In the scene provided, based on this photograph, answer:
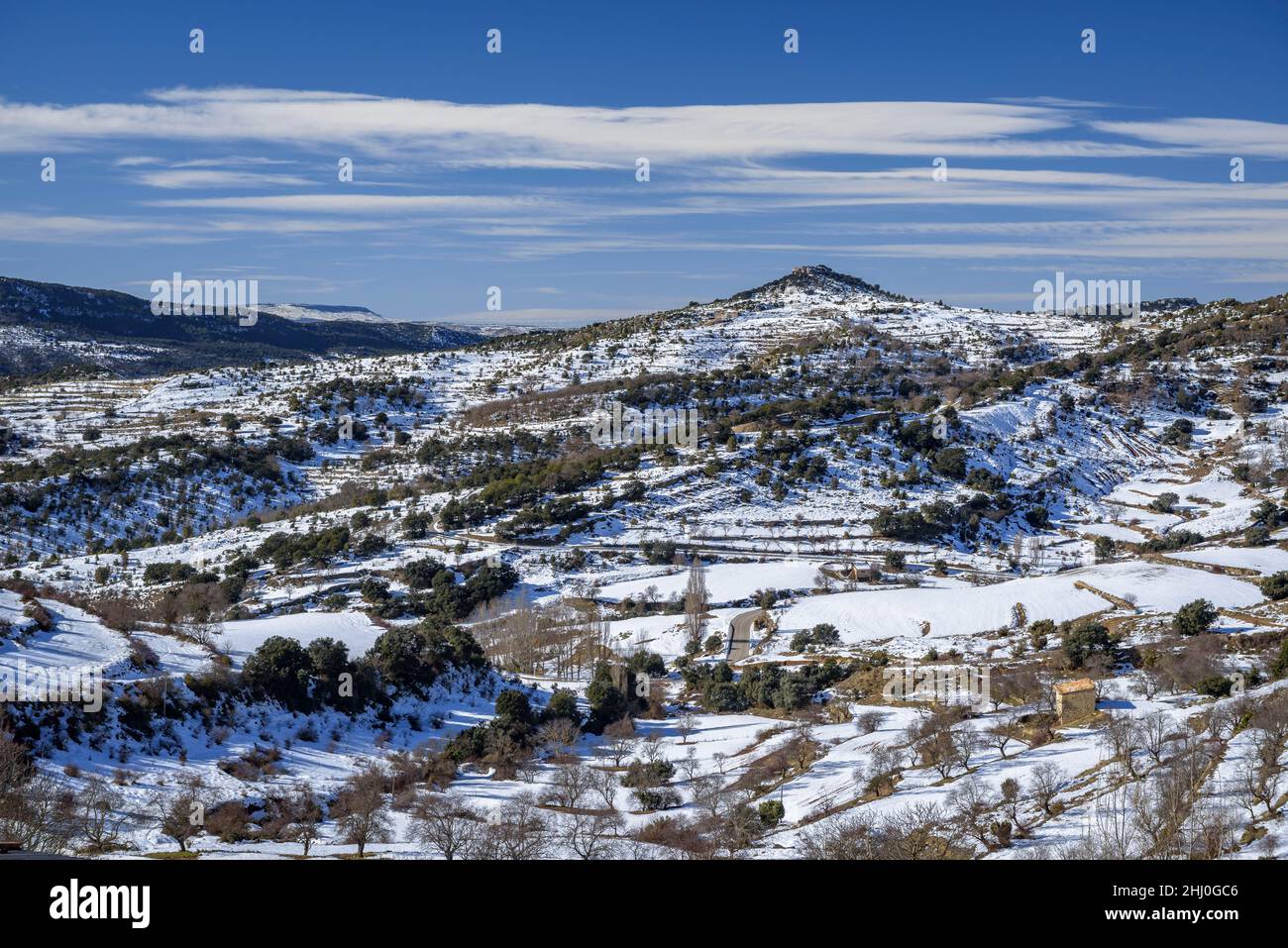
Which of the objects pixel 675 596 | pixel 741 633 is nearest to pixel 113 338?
pixel 675 596

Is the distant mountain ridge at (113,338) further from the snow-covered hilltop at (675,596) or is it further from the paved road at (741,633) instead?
the paved road at (741,633)

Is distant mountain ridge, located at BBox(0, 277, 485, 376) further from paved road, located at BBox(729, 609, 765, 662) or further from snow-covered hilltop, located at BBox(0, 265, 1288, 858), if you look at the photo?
paved road, located at BBox(729, 609, 765, 662)

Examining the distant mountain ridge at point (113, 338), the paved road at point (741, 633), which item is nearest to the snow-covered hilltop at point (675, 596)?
the paved road at point (741, 633)

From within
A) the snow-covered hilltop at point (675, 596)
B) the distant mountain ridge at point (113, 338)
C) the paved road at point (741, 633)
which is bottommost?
the paved road at point (741, 633)

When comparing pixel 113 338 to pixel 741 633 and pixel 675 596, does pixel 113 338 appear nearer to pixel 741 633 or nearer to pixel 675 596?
pixel 675 596

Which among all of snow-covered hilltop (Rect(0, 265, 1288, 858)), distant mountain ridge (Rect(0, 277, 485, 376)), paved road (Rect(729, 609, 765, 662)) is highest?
distant mountain ridge (Rect(0, 277, 485, 376))

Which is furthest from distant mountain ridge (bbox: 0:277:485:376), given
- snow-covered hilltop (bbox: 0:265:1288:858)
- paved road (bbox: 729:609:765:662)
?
paved road (bbox: 729:609:765:662)

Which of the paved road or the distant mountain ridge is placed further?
the distant mountain ridge
